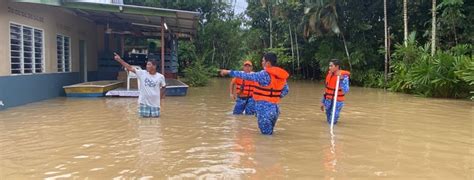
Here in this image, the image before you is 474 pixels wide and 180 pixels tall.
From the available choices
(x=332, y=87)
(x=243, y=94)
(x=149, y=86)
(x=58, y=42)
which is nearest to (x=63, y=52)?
(x=58, y=42)

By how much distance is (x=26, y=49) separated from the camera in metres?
13.4

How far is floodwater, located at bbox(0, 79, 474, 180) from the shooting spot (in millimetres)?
5531

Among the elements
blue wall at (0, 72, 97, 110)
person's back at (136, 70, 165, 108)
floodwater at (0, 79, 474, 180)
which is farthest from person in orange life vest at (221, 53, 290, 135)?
blue wall at (0, 72, 97, 110)

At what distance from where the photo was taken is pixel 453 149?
23.0 ft

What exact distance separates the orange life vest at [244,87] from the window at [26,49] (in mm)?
6013

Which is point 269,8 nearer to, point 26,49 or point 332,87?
point 26,49

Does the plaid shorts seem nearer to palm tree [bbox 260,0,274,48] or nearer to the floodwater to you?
the floodwater

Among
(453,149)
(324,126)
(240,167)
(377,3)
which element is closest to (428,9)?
(377,3)

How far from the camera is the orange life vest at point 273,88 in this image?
740 cm

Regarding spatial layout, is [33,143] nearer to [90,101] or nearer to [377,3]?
[90,101]

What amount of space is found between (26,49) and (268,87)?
8741mm

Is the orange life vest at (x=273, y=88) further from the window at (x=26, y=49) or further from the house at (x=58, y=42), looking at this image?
the window at (x=26, y=49)

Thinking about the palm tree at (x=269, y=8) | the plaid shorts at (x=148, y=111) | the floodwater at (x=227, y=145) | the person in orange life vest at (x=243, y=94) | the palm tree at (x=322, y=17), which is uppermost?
the palm tree at (x=269, y=8)

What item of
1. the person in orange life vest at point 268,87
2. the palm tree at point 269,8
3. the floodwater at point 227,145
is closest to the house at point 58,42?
the floodwater at point 227,145
